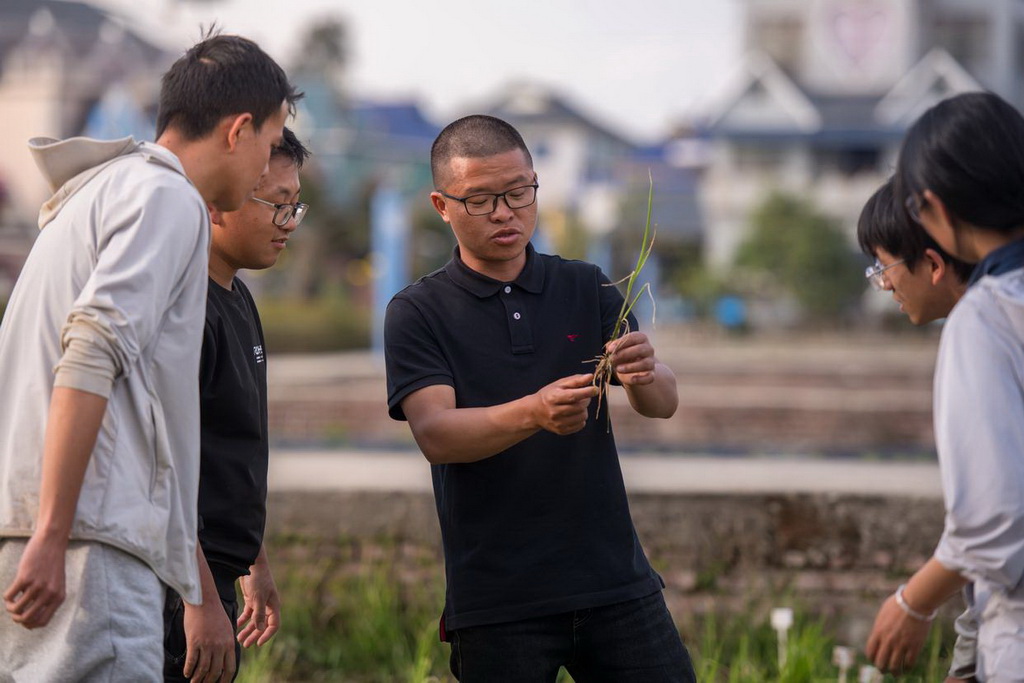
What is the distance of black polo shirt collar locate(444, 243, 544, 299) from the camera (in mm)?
2725

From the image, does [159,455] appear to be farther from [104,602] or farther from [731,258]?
[731,258]

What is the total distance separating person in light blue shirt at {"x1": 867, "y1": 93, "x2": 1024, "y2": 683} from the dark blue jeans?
1.83ft

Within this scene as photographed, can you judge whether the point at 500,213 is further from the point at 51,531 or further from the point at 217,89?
the point at 51,531

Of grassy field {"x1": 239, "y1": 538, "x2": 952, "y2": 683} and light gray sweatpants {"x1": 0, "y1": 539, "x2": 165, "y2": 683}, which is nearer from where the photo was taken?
light gray sweatpants {"x1": 0, "y1": 539, "x2": 165, "y2": 683}

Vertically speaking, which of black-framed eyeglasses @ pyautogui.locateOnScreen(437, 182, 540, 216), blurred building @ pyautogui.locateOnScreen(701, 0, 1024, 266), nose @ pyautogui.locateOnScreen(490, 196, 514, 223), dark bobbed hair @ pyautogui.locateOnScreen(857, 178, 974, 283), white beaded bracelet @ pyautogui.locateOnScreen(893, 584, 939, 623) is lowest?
white beaded bracelet @ pyautogui.locateOnScreen(893, 584, 939, 623)

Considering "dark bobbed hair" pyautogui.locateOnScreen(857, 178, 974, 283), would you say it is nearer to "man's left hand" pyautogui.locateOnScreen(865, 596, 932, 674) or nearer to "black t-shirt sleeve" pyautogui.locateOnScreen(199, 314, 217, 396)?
"man's left hand" pyautogui.locateOnScreen(865, 596, 932, 674)

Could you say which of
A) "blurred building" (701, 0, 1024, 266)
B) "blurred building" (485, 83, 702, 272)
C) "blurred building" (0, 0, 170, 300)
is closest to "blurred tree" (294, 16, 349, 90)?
"blurred building" (485, 83, 702, 272)

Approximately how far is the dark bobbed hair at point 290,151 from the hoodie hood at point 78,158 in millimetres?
546

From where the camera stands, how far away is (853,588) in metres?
4.47

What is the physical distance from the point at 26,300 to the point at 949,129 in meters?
1.62

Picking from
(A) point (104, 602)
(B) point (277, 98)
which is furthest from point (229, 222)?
(A) point (104, 602)

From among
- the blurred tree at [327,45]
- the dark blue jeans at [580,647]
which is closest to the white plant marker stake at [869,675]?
the dark blue jeans at [580,647]

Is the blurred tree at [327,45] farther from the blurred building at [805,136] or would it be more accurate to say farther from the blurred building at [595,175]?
the blurred building at [805,136]

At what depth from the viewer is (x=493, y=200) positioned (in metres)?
2.73
